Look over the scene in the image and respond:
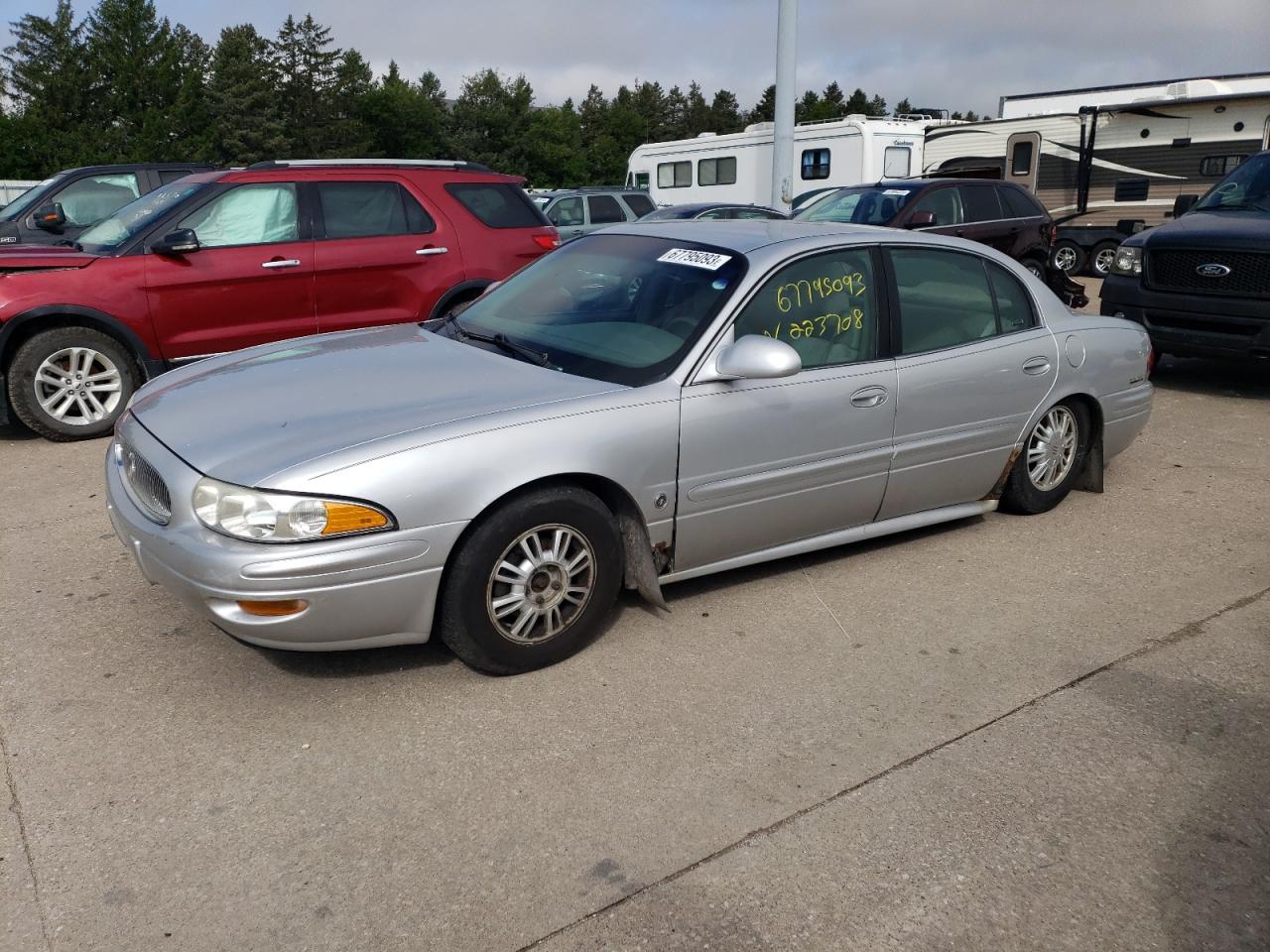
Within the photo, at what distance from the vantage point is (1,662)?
3.71m

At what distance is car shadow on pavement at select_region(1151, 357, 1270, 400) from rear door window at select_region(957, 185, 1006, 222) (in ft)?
12.1

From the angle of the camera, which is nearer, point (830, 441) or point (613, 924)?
point (613, 924)

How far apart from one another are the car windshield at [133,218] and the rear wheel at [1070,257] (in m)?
15.1

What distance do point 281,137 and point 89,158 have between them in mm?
14378

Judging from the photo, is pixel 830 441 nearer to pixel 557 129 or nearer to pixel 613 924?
pixel 613 924

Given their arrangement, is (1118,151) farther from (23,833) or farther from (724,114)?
(724,114)

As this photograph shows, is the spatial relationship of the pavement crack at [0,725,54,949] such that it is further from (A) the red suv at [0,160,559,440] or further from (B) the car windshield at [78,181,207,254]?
(B) the car windshield at [78,181,207,254]

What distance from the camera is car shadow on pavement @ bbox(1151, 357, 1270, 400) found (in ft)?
28.3

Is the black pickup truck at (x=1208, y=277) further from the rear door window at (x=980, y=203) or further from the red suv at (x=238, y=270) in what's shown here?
the red suv at (x=238, y=270)

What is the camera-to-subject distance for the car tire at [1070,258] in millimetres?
18344

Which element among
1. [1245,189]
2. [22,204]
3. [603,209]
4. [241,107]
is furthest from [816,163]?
[241,107]

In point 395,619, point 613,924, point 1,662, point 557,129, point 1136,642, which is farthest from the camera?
point 557,129

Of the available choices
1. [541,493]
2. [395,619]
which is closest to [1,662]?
[395,619]

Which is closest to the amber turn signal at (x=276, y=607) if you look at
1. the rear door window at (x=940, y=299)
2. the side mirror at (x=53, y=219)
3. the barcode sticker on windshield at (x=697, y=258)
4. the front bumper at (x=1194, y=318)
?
the barcode sticker on windshield at (x=697, y=258)
